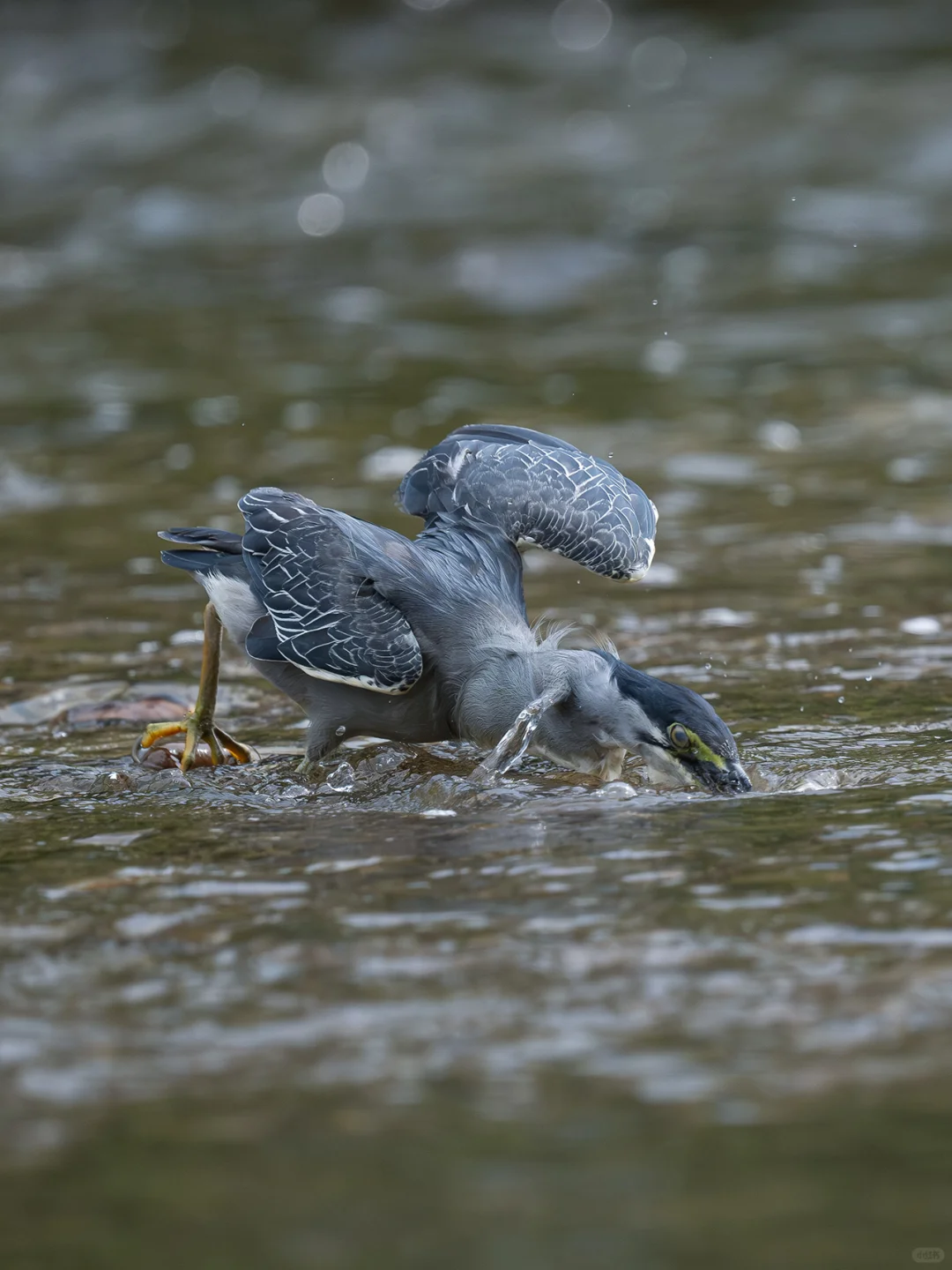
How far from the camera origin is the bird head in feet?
17.7

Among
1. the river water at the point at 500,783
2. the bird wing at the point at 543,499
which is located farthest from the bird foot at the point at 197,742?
the bird wing at the point at 543,499

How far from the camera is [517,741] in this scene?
5.98 m

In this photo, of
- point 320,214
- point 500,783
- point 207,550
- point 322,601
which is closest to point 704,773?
point 500,783

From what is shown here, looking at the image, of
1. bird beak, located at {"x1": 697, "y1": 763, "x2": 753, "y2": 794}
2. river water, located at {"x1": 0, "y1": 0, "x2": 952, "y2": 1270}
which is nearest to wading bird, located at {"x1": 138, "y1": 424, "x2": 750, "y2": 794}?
bird beak, located at {"x1": 697, "y1": 763, "x2": 753, "y2": 794}

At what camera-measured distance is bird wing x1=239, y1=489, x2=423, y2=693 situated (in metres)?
5.89

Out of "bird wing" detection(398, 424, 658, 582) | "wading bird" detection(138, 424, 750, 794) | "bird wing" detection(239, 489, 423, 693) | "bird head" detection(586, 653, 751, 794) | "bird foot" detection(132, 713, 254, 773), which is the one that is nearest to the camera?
"bird head" detection(586, 653, 751, 794)

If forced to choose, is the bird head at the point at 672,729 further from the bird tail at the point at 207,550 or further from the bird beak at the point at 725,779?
the bird tail at the point at 207,550

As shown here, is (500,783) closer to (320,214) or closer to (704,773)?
(704,773)

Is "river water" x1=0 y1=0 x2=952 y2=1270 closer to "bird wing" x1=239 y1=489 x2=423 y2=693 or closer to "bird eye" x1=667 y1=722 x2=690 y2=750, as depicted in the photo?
"bird eye" x1=667 y1=722 x2=690 y2=750

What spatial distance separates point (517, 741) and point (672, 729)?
27.0 inches

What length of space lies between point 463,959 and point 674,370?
384 inches

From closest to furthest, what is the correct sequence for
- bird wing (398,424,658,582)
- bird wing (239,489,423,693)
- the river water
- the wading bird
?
1. the river water
2. the wading bird
3. bird wing (239,489,423,693)
4. bird wing (398,424,658,582)

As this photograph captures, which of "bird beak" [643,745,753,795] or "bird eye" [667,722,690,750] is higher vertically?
"bird eye" [667,722,690,750]

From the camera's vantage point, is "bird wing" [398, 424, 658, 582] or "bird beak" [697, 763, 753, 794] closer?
"bird beak" [697, 763, 753, 794]
